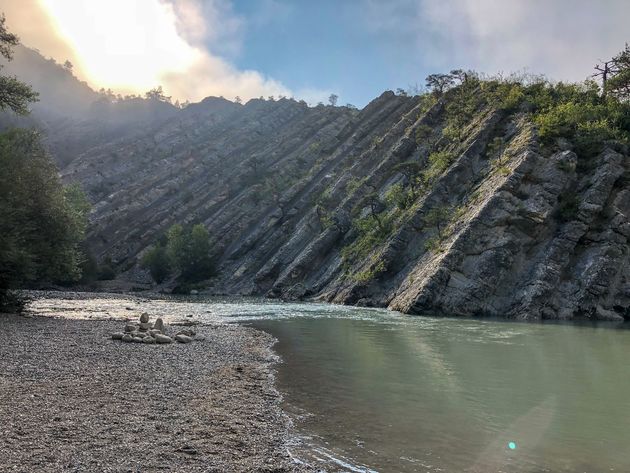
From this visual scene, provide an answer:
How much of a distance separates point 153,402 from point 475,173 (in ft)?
193

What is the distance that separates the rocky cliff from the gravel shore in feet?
107

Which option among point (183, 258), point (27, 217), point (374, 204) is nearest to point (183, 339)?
point (27, 217)

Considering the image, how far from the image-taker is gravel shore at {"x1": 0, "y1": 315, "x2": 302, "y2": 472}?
28.1 ft

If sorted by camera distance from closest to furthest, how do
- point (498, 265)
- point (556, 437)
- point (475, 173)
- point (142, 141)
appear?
1. point (556, 437)
2. point (498, 265)
3. point (475, 173)
4. point (142, 141)

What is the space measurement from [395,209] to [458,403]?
56.5 m

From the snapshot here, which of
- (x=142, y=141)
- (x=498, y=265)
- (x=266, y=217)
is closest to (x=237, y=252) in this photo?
(x=266, y=217)

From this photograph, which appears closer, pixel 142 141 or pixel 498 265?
pixel 498 265

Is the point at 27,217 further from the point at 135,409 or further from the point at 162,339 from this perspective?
the point at 135,409

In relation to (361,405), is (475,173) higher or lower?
higher

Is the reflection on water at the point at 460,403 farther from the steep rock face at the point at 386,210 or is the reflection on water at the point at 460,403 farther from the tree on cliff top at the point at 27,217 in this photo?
the steep rock face at the point at 386,210

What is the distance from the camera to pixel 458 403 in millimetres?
13438

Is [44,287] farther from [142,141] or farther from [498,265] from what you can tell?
[142,141]

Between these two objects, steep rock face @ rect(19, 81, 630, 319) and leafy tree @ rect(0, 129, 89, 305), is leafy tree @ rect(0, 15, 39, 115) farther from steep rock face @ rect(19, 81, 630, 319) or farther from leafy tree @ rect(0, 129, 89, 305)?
steep rock face @ rect(19, 81, 630, 319)

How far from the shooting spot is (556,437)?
35.5ft
